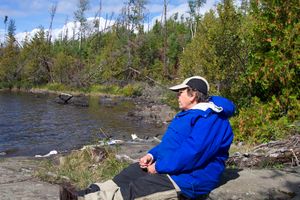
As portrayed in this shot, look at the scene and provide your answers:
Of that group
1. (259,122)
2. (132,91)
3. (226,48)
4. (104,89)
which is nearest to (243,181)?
(259,122)

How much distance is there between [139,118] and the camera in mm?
24375

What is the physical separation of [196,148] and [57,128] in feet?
58.5

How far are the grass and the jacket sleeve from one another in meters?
2.72

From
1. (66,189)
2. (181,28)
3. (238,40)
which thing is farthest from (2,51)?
(66,189)

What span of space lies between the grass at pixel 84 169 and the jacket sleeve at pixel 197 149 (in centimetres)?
272

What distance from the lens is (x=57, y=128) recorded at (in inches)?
814

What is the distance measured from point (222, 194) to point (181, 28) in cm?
5696

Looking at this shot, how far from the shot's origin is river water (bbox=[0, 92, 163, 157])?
52.0ft

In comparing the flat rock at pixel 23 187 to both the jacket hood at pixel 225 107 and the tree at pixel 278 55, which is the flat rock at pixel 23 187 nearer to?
the jacket hood at pixel 225 107

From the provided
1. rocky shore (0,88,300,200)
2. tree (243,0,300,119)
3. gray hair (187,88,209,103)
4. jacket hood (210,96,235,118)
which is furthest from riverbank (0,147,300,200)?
tree (243,0,300,119)

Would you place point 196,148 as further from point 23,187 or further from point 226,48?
point 226,48

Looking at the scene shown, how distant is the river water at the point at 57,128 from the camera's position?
52.0ft

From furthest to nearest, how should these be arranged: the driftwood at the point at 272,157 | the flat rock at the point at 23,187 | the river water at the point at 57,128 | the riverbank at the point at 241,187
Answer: the river water at the point at 57,128
the driftwood at the point at 272,157
the flat rock at the point at 23,187
the riverbank at the point at 241,187

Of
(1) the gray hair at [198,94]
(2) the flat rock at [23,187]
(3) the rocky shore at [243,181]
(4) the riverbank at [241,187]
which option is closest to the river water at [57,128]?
(2) the flat rock at [23,187]
